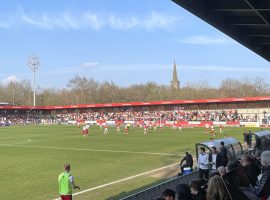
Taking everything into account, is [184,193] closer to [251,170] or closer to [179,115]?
[251,170]

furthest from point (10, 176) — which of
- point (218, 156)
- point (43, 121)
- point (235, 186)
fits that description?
point (43, 121)

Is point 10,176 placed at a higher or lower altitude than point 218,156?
lower

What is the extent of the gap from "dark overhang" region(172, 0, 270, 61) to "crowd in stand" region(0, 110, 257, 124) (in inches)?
2291

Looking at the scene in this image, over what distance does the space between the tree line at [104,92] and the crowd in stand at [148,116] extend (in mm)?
37084

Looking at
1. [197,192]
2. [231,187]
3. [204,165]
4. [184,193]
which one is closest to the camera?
[231,187]

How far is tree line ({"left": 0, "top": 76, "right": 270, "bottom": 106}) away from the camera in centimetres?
13184

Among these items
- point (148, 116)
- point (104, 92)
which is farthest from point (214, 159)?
point (104, 92)

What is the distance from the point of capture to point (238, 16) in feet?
41.5

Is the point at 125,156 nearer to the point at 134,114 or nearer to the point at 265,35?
the point at 265,35

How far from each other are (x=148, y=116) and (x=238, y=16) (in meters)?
78.0

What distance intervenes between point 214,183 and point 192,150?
85.3 ft

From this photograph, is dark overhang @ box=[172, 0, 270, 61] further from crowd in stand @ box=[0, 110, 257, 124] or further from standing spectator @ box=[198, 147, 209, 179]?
crowd in stand @ box=[0, 110, 257, 124]

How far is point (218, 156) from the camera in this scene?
1609cm

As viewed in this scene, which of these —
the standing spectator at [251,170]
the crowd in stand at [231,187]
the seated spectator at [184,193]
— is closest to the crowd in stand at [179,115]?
the standing spectator at [251,170]
